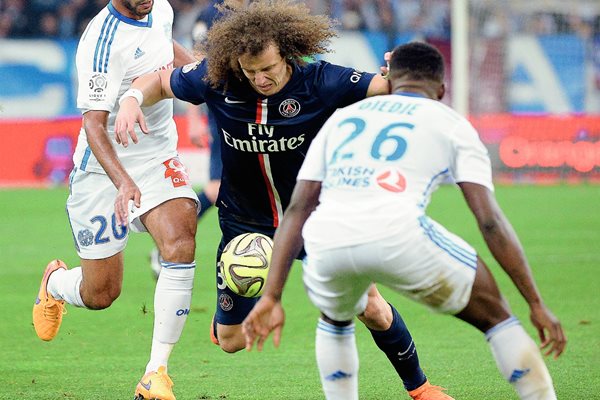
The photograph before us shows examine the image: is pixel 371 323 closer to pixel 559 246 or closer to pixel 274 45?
pixel 274 45

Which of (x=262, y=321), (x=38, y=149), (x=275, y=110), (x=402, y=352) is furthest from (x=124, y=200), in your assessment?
(x=38, y=149)

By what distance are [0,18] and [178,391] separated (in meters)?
21.5

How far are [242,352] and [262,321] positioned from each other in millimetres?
3131

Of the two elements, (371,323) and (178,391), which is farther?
(178,391)

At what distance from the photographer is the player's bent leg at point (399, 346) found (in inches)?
250

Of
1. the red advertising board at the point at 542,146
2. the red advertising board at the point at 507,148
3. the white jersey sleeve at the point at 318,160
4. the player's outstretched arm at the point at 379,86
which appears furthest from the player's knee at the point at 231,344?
the red advertising board at the point at 542,146

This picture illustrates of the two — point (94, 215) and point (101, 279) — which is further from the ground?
point (94, 215)

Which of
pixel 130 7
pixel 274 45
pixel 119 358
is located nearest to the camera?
pixel 274 45

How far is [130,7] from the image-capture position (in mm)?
7199

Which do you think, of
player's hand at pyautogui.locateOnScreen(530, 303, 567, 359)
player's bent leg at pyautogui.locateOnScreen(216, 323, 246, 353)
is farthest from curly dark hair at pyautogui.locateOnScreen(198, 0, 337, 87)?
player's hand at pyautogui.locateOnScreen(530, 303, 567, 359)

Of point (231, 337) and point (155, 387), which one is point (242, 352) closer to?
point (231, 337)

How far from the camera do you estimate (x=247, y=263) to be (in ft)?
21.0

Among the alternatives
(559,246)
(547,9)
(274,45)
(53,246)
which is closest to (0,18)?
(547,9)

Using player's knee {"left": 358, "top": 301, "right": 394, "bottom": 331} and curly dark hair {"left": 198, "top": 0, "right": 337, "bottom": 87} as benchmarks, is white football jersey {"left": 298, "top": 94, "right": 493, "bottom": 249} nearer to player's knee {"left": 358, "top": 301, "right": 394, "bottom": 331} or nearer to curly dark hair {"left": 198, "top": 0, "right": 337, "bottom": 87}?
curly dark hair {"left": 198, "top": 0, "right": 337, "bottom": 87}
